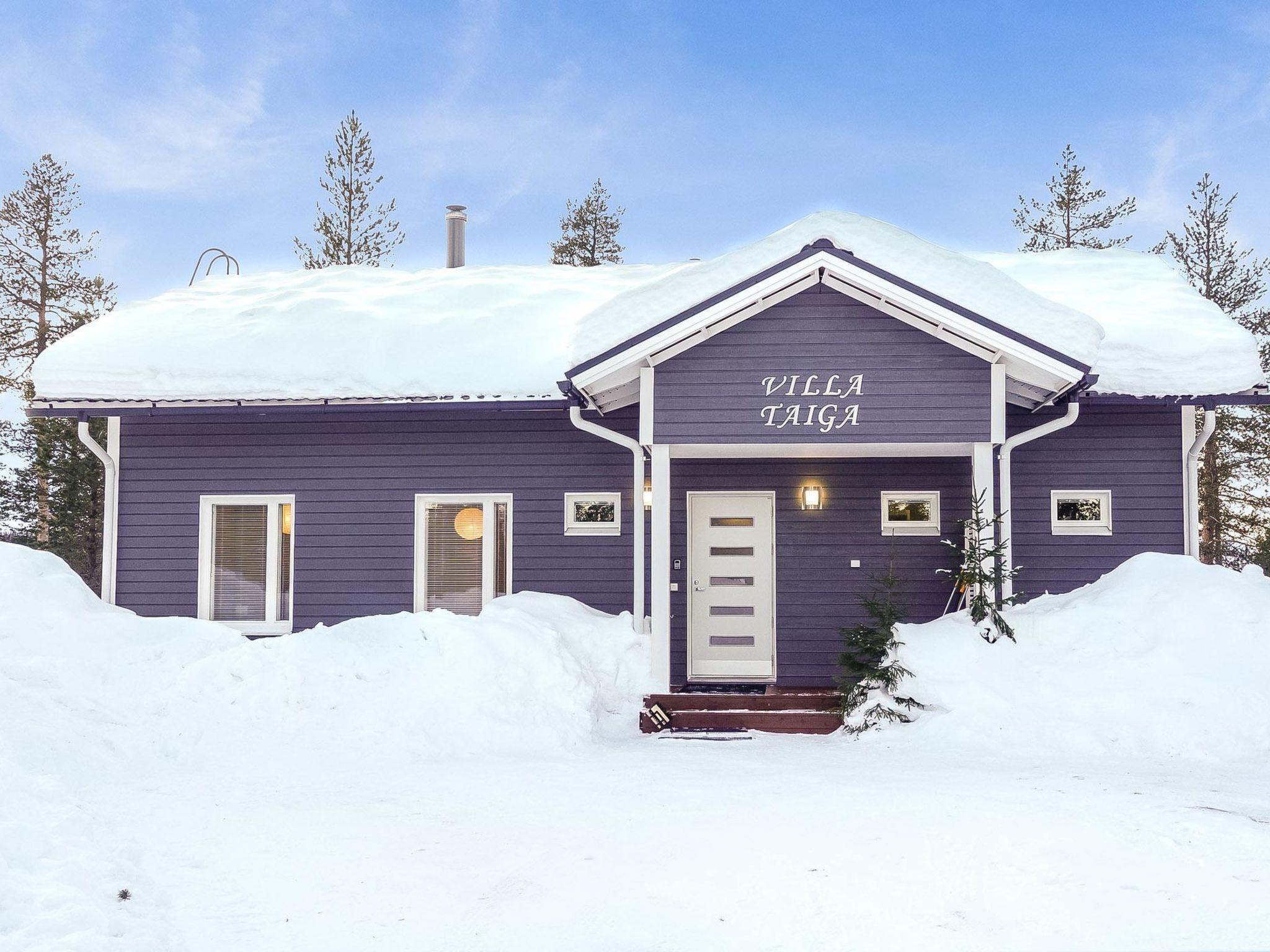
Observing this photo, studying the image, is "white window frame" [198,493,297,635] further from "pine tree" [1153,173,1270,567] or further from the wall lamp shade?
"pine tree" [1153,173,1270,567]

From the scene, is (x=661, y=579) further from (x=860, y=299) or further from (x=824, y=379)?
(x=860, y=299)

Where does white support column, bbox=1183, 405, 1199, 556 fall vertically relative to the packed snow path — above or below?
above

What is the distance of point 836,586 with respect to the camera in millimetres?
11164

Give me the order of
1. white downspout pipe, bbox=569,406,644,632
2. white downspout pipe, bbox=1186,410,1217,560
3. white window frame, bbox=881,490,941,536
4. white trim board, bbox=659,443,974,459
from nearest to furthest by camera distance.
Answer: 1. white trim board, bbox=659,443,974,459
2. white downspout pipe, bbox=569,406,644,632
3. white downspout pipe, bbox=1186,410,1217,560
4. white window frame, bbox=881,490,941,536

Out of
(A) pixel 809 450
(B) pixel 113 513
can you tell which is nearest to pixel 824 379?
(A) pixel 809 450

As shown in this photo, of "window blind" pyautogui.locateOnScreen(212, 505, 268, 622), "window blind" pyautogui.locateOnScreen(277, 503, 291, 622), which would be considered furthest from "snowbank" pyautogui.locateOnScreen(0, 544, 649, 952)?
"window blind" pyautogui.locateOnScreen(277, 503, 291, 622)

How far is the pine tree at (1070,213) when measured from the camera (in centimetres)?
2761

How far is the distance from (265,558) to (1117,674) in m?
9.12

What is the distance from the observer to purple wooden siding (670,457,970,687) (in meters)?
11.0

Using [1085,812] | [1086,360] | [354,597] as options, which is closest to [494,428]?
[354,597]

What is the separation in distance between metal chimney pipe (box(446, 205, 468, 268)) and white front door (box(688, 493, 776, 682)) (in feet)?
23.5

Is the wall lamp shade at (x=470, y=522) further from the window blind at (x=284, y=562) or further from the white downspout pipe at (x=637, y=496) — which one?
the window blind at (x=284, y=562)

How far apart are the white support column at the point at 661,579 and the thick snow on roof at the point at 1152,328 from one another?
442cm

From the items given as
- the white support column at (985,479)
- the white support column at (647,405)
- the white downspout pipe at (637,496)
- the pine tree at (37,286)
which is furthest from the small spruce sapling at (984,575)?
the pine tree at (37,286)
